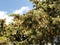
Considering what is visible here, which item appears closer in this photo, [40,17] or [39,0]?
[40,17]

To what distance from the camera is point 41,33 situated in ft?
62.7

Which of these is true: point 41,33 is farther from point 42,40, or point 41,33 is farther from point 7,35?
point 7,35

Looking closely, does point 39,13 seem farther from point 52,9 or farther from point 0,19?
point 0,19

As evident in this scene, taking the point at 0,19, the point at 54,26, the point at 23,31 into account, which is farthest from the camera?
the point at 0,19

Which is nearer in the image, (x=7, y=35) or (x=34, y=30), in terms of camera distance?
(x=34, y=30)

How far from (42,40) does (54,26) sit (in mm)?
1994

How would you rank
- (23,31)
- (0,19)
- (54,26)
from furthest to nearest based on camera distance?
(0,19) → (23,31) → (54,26)

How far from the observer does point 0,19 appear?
26391 mm

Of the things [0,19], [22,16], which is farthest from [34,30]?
[0,19]

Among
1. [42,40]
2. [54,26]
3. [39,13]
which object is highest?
[39,13]

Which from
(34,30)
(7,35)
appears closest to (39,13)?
(34,30)

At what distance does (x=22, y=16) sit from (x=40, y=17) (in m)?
2.78

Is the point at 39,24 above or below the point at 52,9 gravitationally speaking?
below

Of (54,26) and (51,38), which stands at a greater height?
(54,26)
